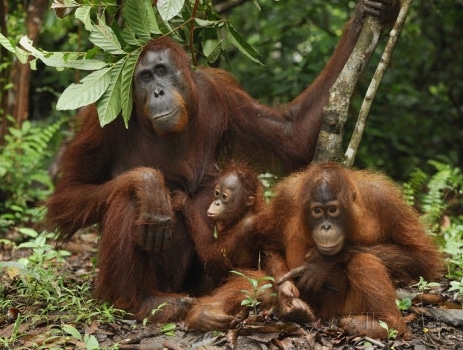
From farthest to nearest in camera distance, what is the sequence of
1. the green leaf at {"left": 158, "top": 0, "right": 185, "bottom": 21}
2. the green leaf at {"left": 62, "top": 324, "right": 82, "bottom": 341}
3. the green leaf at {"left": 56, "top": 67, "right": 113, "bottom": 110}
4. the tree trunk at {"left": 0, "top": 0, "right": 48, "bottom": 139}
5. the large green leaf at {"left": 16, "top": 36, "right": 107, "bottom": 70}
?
the tree trunk at {"left": 0, "top": 0, "right": 48, "bottom": 139} < the large green leaf at {"left": 16, "top": 36, "right": 107, "bottom": 70} < the green leaf at {"left": 56, "top": 67, "right": 113, "bottom": 110} < the green leaf at {"left": 158, "top": 0, "right": 185, "bottom": 21} < the green leaf at {"left": 62, "top": 324, "right": 82, "bottom": 341}

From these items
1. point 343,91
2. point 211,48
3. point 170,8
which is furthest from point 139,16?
point 343,91

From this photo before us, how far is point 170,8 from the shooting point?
4.28 m

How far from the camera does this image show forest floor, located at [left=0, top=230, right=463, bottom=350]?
4008 mm

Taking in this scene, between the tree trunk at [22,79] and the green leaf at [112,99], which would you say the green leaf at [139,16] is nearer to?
the green leaf at [112,99]

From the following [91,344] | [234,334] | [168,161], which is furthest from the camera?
[168,161]

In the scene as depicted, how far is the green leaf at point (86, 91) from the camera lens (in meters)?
4.50

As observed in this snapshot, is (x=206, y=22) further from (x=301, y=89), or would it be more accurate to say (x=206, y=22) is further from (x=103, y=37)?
(x=301, y=89)

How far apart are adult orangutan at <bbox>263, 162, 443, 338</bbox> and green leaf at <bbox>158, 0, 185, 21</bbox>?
1153 millimetres

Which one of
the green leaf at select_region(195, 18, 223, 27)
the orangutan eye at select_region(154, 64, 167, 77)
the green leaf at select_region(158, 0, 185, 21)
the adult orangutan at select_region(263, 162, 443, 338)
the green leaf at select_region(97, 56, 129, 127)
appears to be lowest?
the adult orangutan at select_region(263, 162, 443, 338)

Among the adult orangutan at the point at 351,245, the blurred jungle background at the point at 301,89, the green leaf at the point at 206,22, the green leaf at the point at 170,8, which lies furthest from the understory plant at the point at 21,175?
the adult orangutan at the point at 351,245

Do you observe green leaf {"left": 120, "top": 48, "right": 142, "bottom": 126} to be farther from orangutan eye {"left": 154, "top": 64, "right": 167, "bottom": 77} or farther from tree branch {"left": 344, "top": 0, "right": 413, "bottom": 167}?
tree branch {"left": 344, "top": 0, "right": 413, "bottom": 167}

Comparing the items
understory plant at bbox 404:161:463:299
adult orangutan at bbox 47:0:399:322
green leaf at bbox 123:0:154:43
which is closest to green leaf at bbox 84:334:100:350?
adult orangutan at bbox 47:0:399:322

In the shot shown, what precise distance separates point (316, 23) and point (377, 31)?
3772mm

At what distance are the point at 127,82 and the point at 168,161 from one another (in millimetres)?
651
